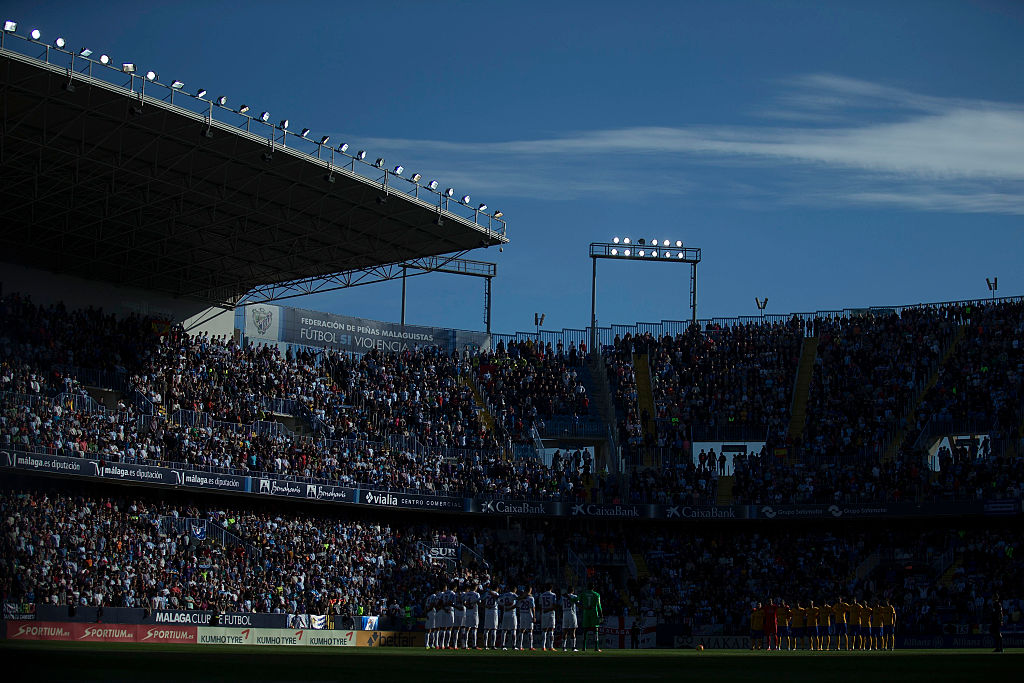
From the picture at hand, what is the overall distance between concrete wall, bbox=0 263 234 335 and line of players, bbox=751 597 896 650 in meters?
31.3

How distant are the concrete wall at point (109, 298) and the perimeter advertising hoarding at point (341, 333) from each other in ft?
5.16

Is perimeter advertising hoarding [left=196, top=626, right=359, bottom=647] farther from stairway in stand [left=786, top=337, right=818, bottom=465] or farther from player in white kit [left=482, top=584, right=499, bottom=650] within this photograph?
stairway in stand [left=786, top=337, right=818, bottom=465]

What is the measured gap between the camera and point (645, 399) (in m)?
63.2

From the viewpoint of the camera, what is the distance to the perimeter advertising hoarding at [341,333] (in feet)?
203

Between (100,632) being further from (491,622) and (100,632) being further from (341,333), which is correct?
(341,333)

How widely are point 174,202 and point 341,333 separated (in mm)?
18329

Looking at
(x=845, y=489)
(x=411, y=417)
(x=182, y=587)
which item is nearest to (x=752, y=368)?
(x=845, y=489)

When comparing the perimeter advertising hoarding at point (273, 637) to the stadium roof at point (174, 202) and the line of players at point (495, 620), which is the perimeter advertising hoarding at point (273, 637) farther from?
the stadium roof at point (174, 202)

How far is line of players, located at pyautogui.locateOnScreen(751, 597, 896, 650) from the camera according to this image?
4384 cm

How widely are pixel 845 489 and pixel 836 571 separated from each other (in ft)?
12.2

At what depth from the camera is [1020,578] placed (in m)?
48.8

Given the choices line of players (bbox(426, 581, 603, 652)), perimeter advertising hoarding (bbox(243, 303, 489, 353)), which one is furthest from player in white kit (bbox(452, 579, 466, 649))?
perimeter advertising hoarding (bbox(243, 303, 489, 353))

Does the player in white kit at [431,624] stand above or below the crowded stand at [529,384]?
below

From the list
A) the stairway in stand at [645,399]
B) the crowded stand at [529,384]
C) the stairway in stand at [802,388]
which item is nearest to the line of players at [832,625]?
the stairway in stand at [802,388]
